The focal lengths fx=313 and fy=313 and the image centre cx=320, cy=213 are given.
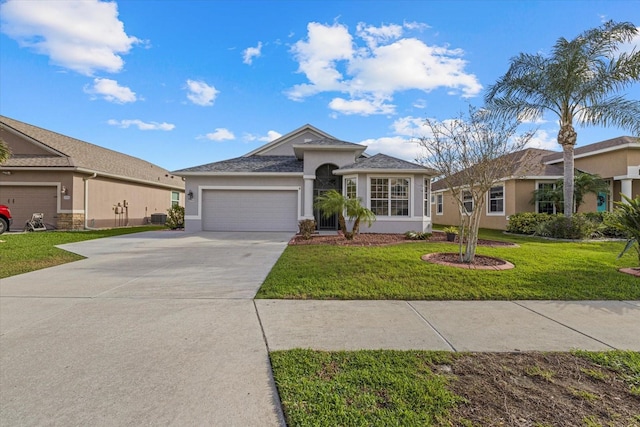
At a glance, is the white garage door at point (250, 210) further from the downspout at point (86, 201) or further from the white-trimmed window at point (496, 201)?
the white-trimmed window at point (496, 201)

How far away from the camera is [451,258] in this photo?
8227mm

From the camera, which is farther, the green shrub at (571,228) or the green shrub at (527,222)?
the green shrub at (527,222)

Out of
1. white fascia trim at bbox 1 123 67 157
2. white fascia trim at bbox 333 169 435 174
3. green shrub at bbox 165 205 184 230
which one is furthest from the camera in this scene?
green shrub at bbox 165 205 184 230

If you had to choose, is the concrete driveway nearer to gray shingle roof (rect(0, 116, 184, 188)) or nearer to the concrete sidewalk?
the concrete sidewalk

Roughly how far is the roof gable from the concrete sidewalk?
52.5 ft

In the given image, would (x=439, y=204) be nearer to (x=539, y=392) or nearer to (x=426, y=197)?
(x=426, y=197)

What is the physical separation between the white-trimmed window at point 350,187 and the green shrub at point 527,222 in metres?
8.76

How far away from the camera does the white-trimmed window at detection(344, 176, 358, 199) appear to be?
15.0 metres

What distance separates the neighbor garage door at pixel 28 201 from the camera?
55.0ft

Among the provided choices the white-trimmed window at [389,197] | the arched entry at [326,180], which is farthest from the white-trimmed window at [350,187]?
the arched entry at [326,180]

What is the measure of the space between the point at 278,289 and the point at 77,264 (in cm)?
573

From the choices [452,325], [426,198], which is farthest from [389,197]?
[452,325]

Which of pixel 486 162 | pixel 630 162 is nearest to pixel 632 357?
pixel 486 162

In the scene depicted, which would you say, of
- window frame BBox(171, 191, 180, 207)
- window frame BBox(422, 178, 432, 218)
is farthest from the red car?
window frame BBox(422, 178, 432, 218)
